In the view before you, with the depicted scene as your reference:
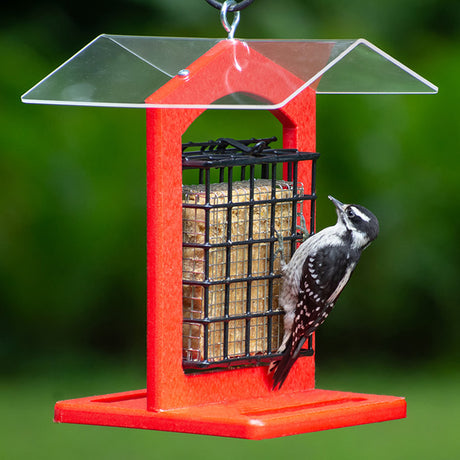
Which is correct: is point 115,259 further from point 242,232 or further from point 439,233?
point 242,232

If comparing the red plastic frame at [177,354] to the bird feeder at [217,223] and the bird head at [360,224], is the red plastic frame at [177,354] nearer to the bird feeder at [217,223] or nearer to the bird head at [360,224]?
the bird feeder at [217,223]

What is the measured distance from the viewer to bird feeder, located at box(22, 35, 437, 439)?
3547mm

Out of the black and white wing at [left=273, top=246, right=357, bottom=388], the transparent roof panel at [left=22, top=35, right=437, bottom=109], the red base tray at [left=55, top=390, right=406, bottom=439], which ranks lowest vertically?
the red base tray at [left=55, top=390, right=406, bottom=439]

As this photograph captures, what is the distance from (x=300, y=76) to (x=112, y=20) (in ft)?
12.2

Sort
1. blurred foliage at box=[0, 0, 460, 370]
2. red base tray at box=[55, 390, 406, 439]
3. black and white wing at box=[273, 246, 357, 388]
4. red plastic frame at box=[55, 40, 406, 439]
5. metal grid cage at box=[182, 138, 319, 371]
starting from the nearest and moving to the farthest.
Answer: red base tray at box=[55, 390, 406, 439] → red plastic frame at box=[55, 40, 406, 439] → metal grid cage at box=[182, 138, 319, 371] → black and white wing at box=[273, 246, 357, 388] → blurred foliage at box=[0, 0, 460, 370]

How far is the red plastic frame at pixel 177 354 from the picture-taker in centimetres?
356

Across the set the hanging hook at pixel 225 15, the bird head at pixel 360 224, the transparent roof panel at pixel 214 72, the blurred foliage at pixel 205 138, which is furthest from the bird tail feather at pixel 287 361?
the blurred foliage at pixel 205 138

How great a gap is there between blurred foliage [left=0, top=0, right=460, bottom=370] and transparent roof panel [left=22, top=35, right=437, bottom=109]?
2.85 metres

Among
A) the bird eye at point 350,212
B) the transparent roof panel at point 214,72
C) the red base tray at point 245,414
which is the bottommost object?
the red base tray at point 245,414

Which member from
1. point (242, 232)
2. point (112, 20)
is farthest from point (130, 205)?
point (242, 232)

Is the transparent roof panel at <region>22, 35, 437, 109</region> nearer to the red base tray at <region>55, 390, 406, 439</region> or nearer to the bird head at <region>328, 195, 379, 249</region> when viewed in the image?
the bird head at <region>328, 195, 379, 249</region>

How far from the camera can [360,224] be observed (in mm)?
4082

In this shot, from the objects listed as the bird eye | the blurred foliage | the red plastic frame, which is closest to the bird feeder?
the red plastic frame

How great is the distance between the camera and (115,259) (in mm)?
7078
